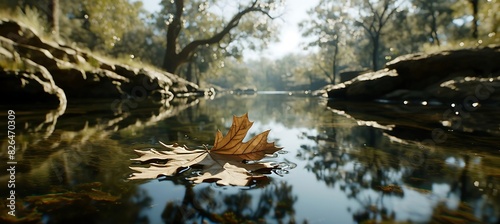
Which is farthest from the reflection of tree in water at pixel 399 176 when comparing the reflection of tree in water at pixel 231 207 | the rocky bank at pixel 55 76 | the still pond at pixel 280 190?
the rocky bank at pixel 55 76

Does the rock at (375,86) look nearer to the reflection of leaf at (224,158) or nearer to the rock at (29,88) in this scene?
the rock at (29,88)

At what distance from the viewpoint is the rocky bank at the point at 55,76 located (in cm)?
552

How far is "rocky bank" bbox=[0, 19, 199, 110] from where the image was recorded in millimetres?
5516

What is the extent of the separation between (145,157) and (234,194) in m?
0.67

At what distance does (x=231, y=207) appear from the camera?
1.03 meters

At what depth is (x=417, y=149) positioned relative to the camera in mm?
2209

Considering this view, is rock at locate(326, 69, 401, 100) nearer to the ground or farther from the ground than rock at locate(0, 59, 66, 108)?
farther from the ground

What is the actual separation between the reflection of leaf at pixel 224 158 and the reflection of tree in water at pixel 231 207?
0.33 feet

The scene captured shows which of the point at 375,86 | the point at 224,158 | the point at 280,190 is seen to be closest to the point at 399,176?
the point at 280,190

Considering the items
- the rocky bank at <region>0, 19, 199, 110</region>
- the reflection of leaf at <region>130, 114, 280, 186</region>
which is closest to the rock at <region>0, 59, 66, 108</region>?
the rocky bank at <region>0, 19, 199, 110</region>

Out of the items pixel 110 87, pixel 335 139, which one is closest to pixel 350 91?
pixel 110 87

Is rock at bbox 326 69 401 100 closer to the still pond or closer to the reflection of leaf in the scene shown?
the still pond

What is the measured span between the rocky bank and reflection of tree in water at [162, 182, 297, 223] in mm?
5593

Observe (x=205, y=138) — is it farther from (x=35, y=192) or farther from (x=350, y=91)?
(x=350, y=91)
